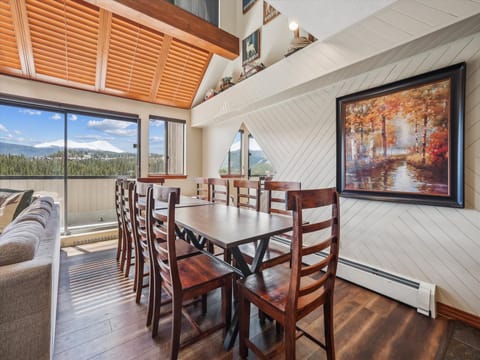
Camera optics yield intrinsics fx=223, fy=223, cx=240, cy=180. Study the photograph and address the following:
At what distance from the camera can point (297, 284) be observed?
3.51ft

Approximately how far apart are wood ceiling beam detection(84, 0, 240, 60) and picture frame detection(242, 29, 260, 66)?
157mm

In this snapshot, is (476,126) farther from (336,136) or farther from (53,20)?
(53,20)

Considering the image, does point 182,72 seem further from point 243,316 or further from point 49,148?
point 243,316

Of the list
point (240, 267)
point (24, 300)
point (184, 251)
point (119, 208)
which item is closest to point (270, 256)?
point (240, 267)

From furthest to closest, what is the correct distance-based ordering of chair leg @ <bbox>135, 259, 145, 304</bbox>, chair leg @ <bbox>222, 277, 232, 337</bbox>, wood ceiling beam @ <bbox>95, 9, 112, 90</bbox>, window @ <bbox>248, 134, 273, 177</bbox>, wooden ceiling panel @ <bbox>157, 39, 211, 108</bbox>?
window @ <bbox>248, 134, 273, 177</bbox> < wooden ceiling panel @ <bbox>157, 39, 211, 108</bbox> < wood ceiling beam @ <bbox>95, 9, 112, 90</bbox> < chair leg @ <bbox>135, 259, 145, 304</bbox> < chair leg @ <bbox>222, 277, 232, 337</bbox>

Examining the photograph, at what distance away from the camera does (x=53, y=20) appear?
9.50 feet

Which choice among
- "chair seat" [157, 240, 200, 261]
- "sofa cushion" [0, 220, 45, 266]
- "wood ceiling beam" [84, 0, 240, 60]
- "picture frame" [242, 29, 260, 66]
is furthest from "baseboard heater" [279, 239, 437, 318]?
"wood ceiling beam" [84, 0, 240, 60]

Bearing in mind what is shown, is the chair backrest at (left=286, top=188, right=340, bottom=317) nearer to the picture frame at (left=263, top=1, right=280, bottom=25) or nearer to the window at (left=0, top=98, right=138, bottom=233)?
the picture frame at (left=263, top=1, right=280, bottom=25)

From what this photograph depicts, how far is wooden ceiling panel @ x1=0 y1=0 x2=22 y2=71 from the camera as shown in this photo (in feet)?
8.84

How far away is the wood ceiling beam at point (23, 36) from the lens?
8.73ft

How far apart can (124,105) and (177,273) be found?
3.90m

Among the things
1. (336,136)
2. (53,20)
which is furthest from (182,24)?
(336,136)

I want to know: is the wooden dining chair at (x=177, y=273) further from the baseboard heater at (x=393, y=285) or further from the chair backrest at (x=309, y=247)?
the baseboard heater at (x=393, y=285)

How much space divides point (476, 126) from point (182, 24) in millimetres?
3452
